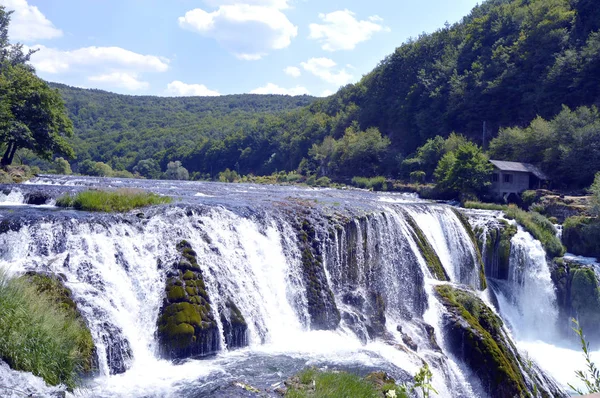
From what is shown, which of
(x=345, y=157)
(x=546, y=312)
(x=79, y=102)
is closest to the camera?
(x=546, y=312)

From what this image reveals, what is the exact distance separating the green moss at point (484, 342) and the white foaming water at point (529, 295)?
18.5 ft

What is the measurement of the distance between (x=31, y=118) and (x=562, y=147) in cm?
2981

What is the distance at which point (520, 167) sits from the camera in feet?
98.8

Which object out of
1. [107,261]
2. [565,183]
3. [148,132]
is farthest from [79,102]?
[107,261]

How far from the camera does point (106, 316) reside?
8.79 m

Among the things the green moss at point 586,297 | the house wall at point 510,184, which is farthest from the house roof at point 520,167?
the green moss at point 586,297

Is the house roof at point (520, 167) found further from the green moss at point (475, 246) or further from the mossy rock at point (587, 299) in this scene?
the mossy rock at point (587, 299)

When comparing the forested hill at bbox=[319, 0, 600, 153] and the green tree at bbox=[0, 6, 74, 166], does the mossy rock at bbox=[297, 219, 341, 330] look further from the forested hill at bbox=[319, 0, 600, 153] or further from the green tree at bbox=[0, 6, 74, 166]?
the forested hill at bbox=[319, 0, 600, 153]

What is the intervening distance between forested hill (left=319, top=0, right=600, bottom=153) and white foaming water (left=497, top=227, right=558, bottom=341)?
24309 mm

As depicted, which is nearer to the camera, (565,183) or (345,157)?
(565,183)

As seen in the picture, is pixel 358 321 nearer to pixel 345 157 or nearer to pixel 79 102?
pixel 345 157

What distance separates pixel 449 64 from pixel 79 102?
68.8m

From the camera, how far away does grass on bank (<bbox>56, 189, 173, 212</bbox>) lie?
13.4 m

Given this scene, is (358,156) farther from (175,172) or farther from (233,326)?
(233,326)
